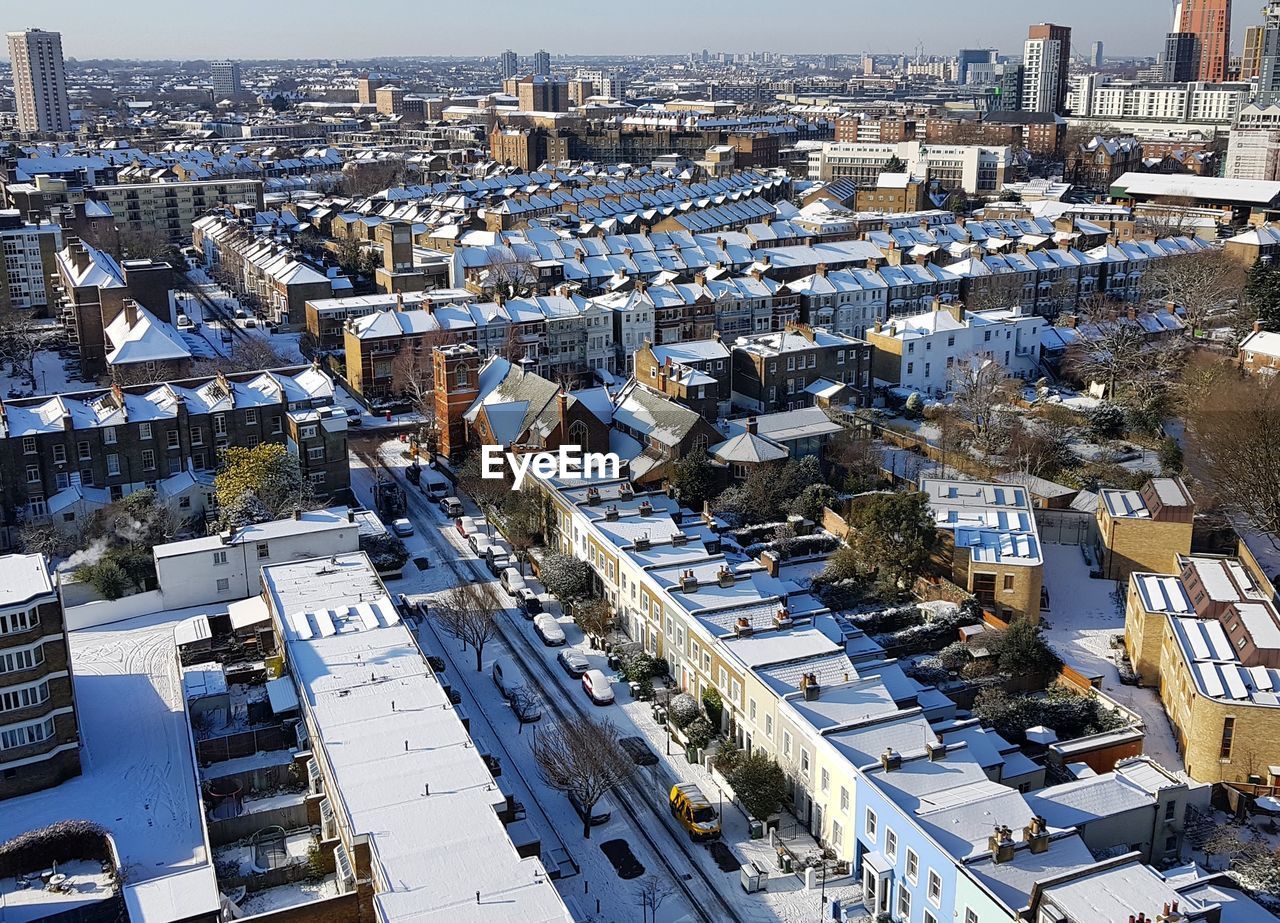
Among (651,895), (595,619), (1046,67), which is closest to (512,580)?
(595,619)

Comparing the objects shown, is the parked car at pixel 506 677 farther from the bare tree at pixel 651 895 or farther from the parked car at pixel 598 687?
the bare tree at pixel 651 895

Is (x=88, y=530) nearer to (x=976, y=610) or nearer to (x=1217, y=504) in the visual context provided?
(x=976, y=610)

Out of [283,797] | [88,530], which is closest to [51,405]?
[88,530]

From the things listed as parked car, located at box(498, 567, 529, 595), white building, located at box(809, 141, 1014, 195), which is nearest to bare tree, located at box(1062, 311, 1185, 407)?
parked car, located at box(498, 567, 529, 595)

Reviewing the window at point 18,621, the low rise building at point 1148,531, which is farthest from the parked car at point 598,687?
the low rise building at point 1148,531

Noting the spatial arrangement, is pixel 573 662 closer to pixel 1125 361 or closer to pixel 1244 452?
pixel 1244 452

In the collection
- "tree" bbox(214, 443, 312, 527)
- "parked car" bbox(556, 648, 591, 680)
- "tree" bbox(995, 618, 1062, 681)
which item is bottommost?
"parked car" bbox(556, 648, 591, 680)

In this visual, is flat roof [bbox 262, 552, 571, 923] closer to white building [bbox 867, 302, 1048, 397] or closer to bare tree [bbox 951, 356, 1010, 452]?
bare tree [bbox 951, 356, 1010, 452]
